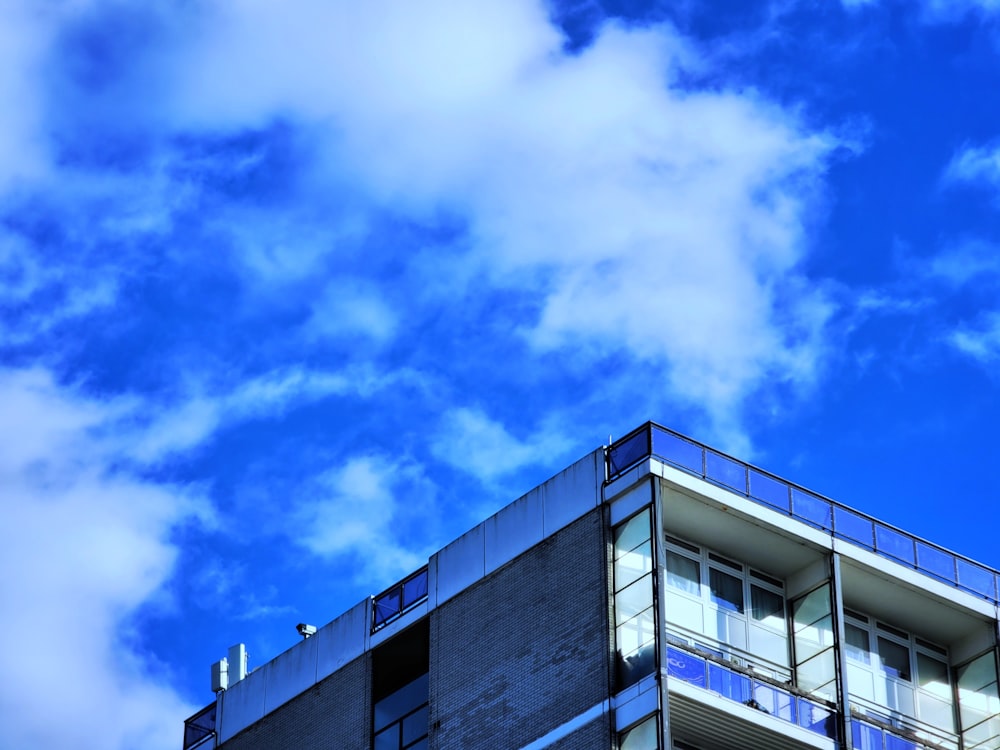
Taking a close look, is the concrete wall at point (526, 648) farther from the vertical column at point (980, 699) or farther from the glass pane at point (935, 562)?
the vertical column at point (980, 699)

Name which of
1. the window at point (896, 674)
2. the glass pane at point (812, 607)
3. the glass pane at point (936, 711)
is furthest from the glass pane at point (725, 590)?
the glass pane at point (936, 711)

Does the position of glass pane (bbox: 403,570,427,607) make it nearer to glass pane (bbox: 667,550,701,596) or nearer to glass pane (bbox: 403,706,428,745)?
glass pane (bbox: 403,706,428,745)

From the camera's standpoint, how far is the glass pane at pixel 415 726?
1930 inches

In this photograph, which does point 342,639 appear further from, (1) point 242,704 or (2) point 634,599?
(2) point 634,599

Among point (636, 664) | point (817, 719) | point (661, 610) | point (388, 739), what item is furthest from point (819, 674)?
point (388, 739)

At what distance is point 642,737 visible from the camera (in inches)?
1668

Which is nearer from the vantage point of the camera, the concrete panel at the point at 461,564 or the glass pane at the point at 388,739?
the concrete panel at the point at 461,564

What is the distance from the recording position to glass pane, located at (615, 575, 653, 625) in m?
43.9

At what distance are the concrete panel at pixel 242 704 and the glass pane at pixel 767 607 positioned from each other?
13650mm

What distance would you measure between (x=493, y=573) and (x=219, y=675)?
11.5 metres

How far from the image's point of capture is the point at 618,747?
42.8 metres

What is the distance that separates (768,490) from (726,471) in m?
1.16

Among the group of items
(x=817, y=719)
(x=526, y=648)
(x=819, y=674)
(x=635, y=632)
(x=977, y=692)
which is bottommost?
(x=817, y=719)

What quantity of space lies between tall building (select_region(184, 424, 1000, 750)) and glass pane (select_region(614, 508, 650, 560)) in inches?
1.4
